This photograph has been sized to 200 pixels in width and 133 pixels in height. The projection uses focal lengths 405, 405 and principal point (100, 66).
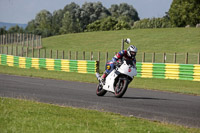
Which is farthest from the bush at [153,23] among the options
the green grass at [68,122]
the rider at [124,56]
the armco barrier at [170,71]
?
the green grass at [68,122]

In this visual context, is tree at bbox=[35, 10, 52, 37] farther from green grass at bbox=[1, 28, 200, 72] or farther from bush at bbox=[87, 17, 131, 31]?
green grass at bbox=[1, 28, 200, 72]

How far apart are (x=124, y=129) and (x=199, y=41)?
154 feet

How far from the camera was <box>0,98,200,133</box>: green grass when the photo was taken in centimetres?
692

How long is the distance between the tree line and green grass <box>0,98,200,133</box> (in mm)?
63427

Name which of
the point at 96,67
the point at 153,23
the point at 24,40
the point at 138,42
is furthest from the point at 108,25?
the point at 96,67

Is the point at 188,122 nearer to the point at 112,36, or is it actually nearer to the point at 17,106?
the point at 17,106

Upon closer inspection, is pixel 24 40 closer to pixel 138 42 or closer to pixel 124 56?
pixel 138 42

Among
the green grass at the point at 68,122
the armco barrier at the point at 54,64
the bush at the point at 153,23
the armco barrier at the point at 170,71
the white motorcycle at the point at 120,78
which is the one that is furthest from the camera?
the bush at the point at 153,23

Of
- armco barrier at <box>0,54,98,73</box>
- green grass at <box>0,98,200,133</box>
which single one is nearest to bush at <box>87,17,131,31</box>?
armco barrier at <box>0,54,98,73</box>

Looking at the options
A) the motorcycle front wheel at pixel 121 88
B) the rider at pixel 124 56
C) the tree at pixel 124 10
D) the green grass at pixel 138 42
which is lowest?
the motorcycle front wheel at pixel 121 88

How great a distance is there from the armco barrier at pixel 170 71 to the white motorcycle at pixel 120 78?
999cm

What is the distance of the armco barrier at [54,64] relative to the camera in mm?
27094

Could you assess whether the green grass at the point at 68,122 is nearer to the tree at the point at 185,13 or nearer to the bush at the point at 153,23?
the tree at the point at 185,13

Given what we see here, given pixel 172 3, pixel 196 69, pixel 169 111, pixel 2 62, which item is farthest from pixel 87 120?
pixel 172 3
